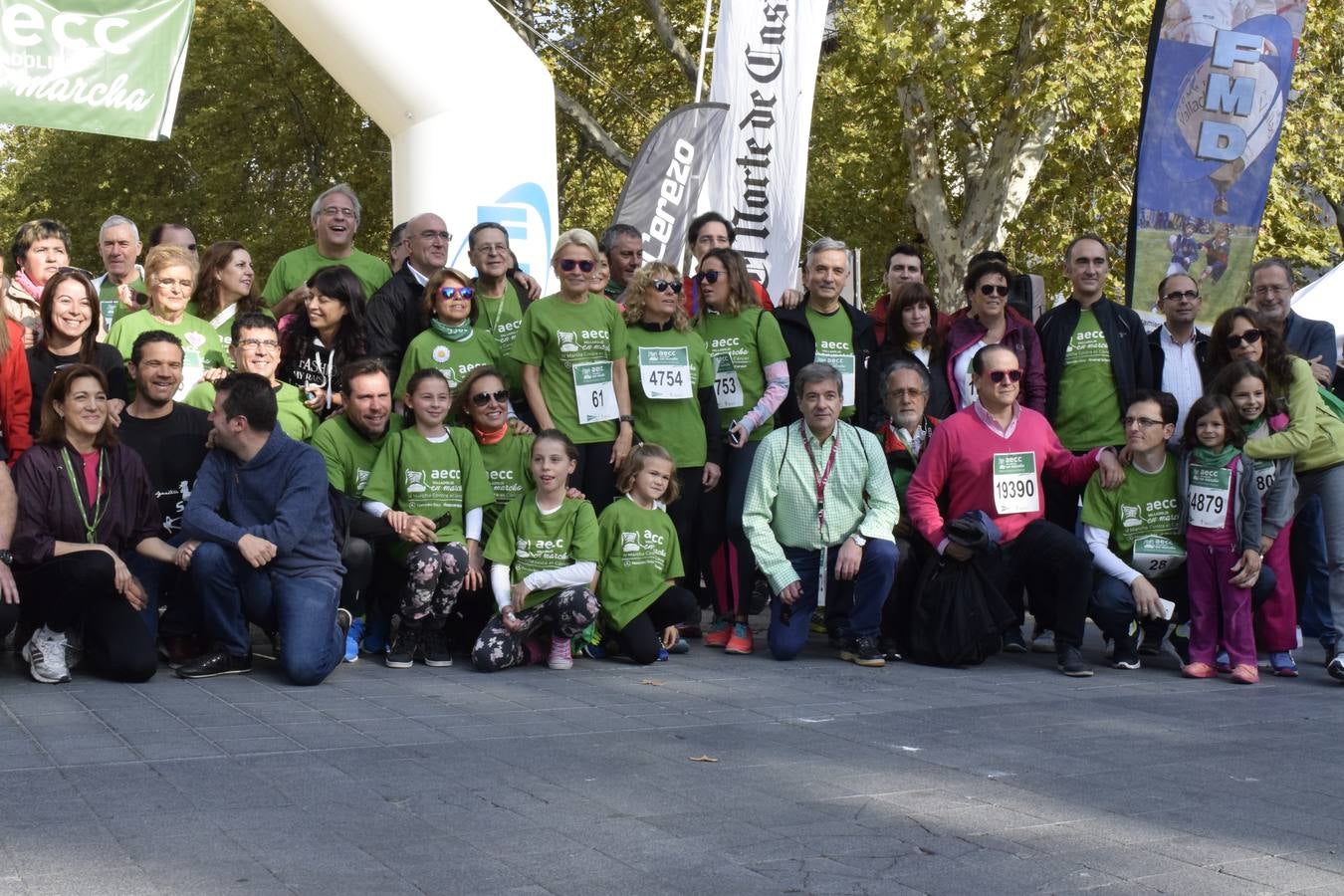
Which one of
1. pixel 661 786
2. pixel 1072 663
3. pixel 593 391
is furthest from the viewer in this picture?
pixel 593 391

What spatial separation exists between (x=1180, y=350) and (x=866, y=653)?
2.59 meters

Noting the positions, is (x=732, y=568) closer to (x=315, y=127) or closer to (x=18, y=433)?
(x=18, y=433)

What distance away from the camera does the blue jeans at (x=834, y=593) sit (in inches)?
313

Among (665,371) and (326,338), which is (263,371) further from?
(665,371)

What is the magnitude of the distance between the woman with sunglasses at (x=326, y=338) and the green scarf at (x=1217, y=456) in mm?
4133

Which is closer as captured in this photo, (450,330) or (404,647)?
(404,647)

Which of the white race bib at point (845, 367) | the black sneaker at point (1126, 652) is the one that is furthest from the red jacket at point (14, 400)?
the black sneaker at point (1126, 652)

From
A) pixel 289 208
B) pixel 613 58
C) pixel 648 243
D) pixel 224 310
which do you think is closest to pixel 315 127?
pixel 289 208

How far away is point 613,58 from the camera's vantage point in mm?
29078

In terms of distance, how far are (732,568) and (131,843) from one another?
4.63 meters

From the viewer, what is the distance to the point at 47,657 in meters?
6.78

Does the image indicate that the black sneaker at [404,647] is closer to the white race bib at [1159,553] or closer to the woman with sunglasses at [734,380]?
the woman with sunglasses at [734,380]

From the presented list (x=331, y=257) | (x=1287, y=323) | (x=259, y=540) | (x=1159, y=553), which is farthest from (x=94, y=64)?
(x=1287, y=323)

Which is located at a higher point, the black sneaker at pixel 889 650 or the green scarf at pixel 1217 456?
the green scarf at pixel 1217 456
